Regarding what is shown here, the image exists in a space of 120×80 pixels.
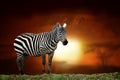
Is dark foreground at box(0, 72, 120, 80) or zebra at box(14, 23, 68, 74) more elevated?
zebra at box(14, 23, 68, 74)

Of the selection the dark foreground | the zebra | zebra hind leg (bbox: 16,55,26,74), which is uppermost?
the zebra

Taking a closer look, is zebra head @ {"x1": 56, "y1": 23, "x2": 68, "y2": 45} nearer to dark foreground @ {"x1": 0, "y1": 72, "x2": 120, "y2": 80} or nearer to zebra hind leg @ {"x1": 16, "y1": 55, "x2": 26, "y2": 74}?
dark foreground @ {"x1": 0, "y1": 72, "x2": 120, "y2": 80}

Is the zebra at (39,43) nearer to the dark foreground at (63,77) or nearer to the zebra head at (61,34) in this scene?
the zebra head at (61,34)

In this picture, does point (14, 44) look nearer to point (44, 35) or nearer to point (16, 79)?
point (44, 35)

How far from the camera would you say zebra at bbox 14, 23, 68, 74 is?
718 inches

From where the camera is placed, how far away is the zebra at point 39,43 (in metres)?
18.2

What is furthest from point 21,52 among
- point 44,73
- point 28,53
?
point 44,73

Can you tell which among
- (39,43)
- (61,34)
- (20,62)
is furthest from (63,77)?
(20,62)

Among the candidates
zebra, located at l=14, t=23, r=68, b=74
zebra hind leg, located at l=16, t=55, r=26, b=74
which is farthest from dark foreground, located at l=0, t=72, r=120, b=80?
zebra hind leg, located at l=16, t=55, r=26, b=74

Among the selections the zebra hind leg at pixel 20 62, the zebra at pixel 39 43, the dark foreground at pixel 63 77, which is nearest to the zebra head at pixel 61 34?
the zebra at pixel 39 43

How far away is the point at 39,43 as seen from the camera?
18.8 meters

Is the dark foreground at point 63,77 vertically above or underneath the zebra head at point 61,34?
underneath

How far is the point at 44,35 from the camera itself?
18922mm

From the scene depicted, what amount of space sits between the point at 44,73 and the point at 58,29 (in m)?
1.75
